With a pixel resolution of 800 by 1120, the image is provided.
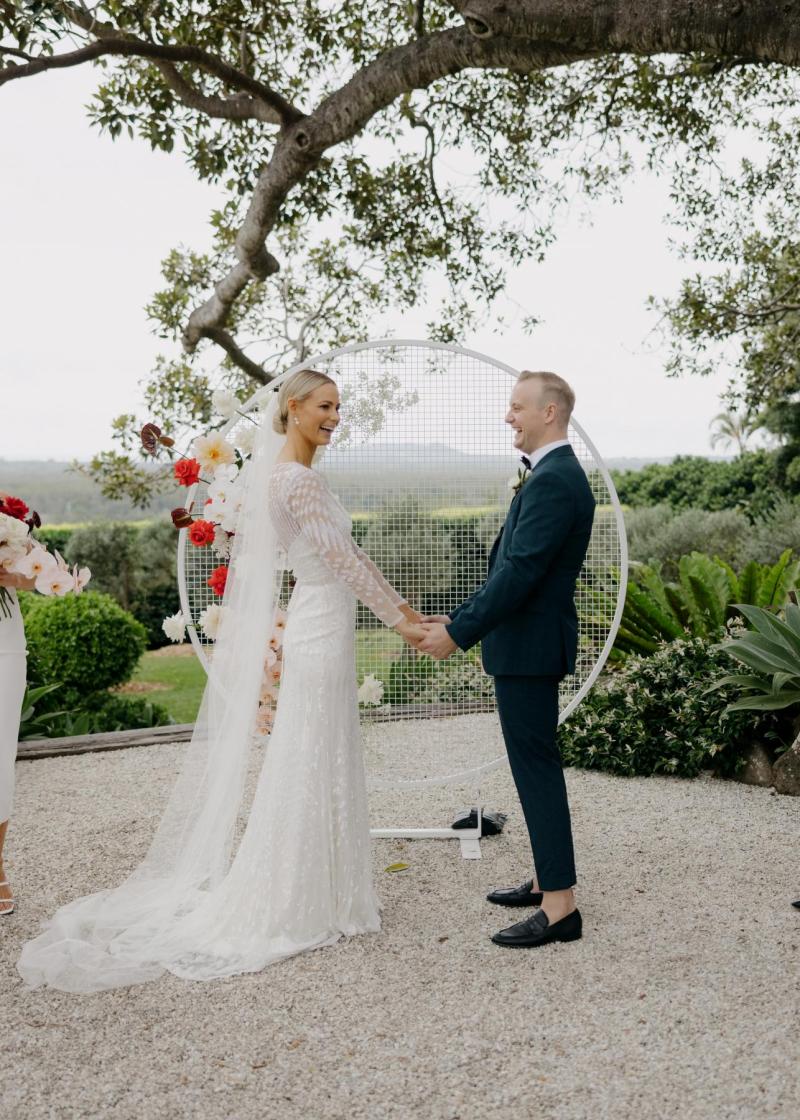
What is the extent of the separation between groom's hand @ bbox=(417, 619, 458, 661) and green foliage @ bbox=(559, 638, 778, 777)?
7.92 feet

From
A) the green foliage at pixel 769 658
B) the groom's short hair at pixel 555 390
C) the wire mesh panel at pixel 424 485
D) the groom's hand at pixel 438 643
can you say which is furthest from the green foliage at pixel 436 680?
the groom's short hair at pixel 555 390

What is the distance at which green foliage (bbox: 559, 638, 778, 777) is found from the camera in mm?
5344

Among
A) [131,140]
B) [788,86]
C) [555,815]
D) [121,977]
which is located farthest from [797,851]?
[788,86]

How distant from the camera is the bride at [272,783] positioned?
10.8 feet

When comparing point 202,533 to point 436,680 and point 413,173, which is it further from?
point 413,173

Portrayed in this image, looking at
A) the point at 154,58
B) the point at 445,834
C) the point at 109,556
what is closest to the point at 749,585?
the point at 445,834

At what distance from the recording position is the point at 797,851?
4242 mm

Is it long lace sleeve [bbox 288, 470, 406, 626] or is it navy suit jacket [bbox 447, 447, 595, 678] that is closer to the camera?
navy suit jacket [bbox 447, 447, 595, 678]

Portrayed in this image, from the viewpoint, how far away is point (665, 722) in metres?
5.52

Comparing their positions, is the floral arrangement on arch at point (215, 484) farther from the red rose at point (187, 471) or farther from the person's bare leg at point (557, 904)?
the person's bare leg at point (557, 904)

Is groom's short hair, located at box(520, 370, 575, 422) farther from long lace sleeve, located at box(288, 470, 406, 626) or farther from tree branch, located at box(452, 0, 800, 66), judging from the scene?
tree branch, located at box(452, 0, 800, 66)

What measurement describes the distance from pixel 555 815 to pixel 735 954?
0.70 meters

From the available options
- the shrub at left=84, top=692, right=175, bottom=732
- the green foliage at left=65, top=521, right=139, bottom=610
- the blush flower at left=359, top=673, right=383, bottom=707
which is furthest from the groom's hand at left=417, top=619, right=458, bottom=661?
the green foliage at left=65, top=521, right=139, bottom=610

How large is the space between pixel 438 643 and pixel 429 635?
0.05 m
